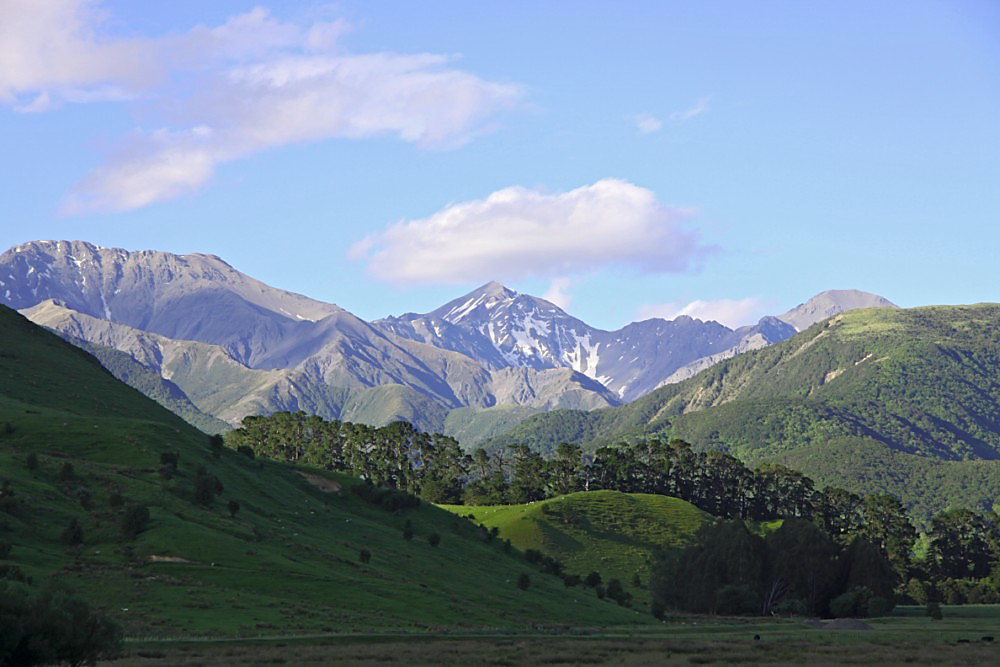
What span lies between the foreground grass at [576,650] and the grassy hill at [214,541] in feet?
31.8

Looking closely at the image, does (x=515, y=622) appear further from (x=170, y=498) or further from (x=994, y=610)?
(x=994, y=610)

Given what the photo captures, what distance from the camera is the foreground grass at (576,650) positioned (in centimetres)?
6550

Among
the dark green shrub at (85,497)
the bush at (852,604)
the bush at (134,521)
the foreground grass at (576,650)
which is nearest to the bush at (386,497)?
the dark green shrub at (85,497)

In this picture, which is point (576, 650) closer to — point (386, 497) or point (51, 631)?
point (51, 631)

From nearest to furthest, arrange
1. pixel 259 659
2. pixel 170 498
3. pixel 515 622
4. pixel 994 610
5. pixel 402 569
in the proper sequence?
pixel 259 659, pixel 515 622, pixel 170 498, pixel 402 569, pixel 994 610

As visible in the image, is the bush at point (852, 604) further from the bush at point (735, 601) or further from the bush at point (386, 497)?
the bush at point (386, 497)

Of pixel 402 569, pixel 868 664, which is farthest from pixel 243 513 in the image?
pixel 868 664

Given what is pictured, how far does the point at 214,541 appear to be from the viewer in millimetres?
107125

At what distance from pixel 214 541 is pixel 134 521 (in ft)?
26.1

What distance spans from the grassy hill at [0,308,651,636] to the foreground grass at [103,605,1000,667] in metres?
9.68

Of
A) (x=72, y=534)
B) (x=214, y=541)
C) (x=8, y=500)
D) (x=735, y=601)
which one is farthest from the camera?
(x=735, y=601)

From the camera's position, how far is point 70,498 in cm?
10819

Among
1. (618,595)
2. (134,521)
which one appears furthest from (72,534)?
(618,595)

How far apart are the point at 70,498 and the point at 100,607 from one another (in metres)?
27.4
